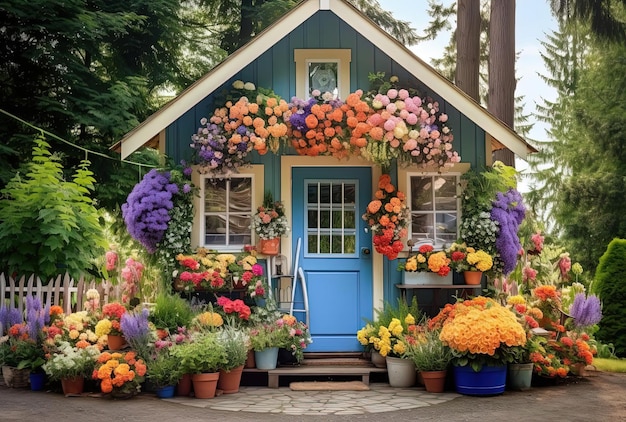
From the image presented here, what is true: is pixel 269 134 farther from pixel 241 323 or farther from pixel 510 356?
pixel 510 356

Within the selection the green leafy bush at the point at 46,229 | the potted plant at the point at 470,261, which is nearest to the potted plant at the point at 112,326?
the green leafy bush at the point at 46,229

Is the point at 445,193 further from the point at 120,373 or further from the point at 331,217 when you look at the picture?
the point at 120,373

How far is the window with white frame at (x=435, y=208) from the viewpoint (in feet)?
33.4

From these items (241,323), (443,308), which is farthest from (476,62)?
(241,323)

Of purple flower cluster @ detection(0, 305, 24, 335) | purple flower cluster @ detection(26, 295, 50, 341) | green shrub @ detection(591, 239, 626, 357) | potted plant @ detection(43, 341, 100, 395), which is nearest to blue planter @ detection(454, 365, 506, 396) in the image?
potted plant @ detection(43, 341, 100, 395)

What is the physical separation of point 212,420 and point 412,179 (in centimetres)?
446

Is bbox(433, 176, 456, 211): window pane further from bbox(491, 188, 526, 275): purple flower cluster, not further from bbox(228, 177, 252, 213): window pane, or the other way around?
bbox(228, 177, 252, 213): window pane

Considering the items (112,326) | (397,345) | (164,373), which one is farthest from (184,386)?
(397,345)

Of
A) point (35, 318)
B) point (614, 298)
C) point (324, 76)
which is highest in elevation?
point (324, 76)

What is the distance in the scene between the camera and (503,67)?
1523 centimetres

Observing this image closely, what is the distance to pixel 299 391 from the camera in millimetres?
8828

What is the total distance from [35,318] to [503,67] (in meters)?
10.1

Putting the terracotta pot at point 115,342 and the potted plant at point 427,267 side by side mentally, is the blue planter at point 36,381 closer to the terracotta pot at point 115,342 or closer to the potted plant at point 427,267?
the terracotta pot at point 115,342

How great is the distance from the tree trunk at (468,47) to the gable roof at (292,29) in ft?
22.1
